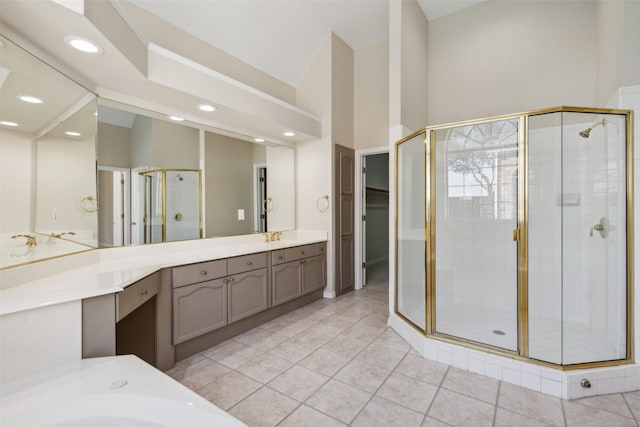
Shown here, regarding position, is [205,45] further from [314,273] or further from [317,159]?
[314,273]

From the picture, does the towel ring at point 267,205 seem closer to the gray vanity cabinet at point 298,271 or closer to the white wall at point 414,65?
the gray vanity cabinet at point 298,271

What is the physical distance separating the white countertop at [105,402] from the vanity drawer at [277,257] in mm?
1871

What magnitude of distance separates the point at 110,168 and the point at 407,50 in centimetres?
301

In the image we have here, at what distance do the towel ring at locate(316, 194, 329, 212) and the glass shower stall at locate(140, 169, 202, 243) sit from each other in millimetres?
1581

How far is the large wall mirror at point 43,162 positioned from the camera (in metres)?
1.42

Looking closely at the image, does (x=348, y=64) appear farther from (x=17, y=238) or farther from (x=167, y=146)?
(x=17, y=238)

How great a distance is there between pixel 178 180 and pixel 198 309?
1.27 metres

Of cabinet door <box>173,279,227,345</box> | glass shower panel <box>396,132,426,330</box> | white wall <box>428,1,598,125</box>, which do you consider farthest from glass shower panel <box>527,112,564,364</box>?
cabinet door <box>173,279,227,345</box>

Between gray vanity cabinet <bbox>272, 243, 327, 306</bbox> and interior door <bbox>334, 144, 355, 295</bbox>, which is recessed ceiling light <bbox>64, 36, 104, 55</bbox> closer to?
gray vanity cabinet <bbox>272, 243, 327, 306</bbox>

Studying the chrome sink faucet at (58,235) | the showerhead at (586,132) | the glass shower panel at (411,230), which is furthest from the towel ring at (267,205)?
the showerhead at (586,132)

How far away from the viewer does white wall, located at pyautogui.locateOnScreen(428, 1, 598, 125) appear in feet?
9.45

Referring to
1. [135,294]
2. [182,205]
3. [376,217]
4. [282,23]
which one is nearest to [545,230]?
[135,294]

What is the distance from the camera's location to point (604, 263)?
2240 mm

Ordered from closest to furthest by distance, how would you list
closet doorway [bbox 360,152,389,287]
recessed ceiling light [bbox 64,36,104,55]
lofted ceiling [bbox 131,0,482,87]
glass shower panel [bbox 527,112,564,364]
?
recessed ceiling light [bbox 64,36,104,55] < glass shower panel [bbox 527,112,564,364] < lofted ceiling [bbox 131,0,482,87] < closet doorway [bbox 360,152,389,287]
